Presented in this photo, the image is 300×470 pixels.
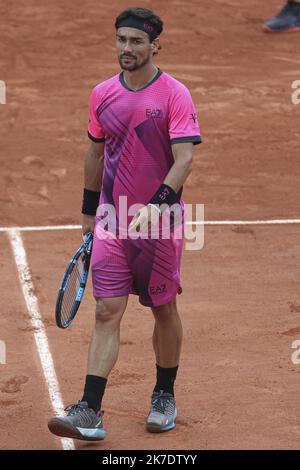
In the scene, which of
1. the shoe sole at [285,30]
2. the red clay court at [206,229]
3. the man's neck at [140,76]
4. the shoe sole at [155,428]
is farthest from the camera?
the shoe sole at [285,30]

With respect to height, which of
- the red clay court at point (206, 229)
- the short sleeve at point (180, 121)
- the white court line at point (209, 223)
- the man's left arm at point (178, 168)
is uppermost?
the short sleeve at point (180, 121)

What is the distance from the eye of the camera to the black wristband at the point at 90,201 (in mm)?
8109

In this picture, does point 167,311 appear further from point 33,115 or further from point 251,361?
point 33,115

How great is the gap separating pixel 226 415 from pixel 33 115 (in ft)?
25.3

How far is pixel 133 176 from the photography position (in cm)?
768

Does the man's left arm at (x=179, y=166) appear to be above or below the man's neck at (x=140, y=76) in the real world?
below

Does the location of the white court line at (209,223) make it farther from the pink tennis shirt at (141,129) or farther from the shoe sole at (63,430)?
the shoe sole at (63,430)

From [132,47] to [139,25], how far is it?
139 millimetres

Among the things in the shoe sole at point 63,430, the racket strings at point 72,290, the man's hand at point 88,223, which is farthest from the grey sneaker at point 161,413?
the man's hand at point 88,223

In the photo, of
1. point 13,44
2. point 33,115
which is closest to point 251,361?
point 33,115

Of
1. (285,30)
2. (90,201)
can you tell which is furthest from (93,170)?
(285,30)

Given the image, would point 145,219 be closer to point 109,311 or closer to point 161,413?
point 109,311

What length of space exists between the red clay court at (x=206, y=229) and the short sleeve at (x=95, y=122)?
1.92 meters

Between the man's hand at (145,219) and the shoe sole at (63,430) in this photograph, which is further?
the shoe sole at (63,430)
